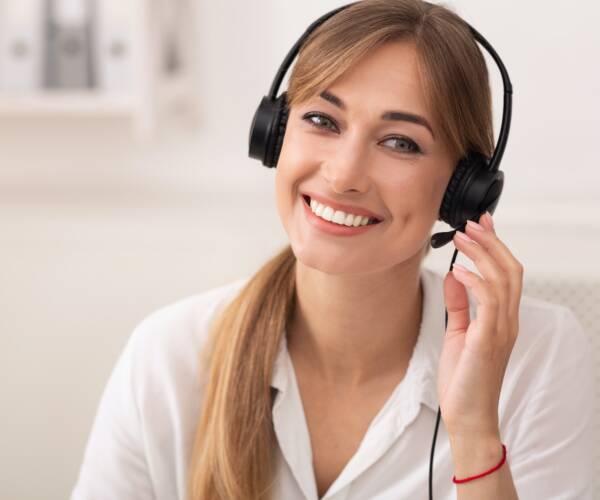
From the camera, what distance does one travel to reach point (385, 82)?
1.22 m

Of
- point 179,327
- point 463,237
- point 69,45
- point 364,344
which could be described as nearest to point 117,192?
point 69,45

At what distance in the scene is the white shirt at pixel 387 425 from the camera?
1.38m

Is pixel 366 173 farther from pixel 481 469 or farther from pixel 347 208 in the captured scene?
pixel 481 469

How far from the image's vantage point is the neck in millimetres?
1393

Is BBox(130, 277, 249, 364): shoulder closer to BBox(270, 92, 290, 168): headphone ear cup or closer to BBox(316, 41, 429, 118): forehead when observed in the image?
BBox(270, 92, 290, 168): headphone ear cup

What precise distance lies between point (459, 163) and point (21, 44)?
3.80 feet

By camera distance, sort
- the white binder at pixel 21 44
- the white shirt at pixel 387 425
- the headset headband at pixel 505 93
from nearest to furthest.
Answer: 1. the headset headband at pixel 505 93
2. the white shirt at pixel 387 425
3. the white binder at pixel 21 44

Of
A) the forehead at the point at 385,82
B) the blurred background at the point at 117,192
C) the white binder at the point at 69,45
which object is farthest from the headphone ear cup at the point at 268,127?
the white binder at the point at 69,45

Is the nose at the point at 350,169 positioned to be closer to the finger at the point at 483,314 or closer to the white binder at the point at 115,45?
the finger at the point at 483,314

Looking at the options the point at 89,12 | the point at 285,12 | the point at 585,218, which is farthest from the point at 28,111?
the point at 585,218

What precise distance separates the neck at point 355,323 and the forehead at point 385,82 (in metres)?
0.28

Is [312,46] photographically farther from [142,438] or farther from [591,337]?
[591,337]

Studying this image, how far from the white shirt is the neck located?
4 centimetres

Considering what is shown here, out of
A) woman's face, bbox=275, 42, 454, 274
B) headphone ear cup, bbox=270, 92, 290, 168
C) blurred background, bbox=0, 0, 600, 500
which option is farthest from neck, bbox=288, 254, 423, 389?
blurred background, bbox=0, 0, 600, 500
